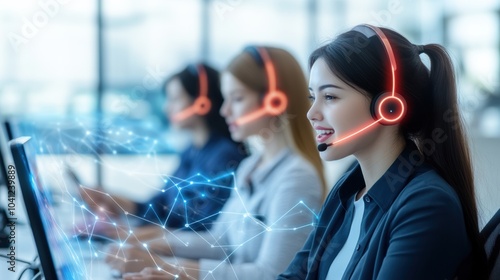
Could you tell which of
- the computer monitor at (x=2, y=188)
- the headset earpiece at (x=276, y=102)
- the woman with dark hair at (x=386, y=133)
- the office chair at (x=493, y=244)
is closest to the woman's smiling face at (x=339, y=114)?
the woman with dark hair at (x=386, y=133)

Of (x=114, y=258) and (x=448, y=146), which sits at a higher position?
(x=448, y=146)

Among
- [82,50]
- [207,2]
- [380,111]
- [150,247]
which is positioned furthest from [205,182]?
[207,2]

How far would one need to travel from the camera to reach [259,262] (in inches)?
62.7

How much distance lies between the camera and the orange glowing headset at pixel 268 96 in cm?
205

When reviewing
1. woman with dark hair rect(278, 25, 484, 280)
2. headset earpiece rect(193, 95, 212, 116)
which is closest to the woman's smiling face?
woman with dark hair rect(278, 25, 484, 280)

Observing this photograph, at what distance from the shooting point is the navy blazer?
1085 millimetres

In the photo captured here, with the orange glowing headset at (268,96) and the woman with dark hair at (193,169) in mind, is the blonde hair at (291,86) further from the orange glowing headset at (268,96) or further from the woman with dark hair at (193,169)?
the woman with dark hair at (193,169)

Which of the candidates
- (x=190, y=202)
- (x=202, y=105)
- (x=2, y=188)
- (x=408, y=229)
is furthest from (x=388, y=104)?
(x=2, y=188)

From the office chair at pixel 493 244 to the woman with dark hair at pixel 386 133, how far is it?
20 millimetres

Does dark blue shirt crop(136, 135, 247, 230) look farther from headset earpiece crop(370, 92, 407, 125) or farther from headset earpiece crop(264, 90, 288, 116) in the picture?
headset earpiece crop(370, 92, 407, 125)

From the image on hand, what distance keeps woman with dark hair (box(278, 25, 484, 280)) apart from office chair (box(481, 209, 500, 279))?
0.8 inches

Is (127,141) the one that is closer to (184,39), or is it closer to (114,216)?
(114,216)

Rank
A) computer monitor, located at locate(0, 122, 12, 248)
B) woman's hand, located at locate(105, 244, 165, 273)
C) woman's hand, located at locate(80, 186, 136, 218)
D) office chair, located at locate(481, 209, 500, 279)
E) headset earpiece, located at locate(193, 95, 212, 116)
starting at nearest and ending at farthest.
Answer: office chair, located at locate(481, 209, 500, 279) → woman's hand, located at locate(105, 244, 165, 273) → woman's hand, located at locate(80, 186, 136, 218) → computer monitor, located at locate(0, 122, 12, 248) → headset earpiece, located at locate(193, 95, 212, 116)

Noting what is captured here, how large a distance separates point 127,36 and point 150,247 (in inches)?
150
